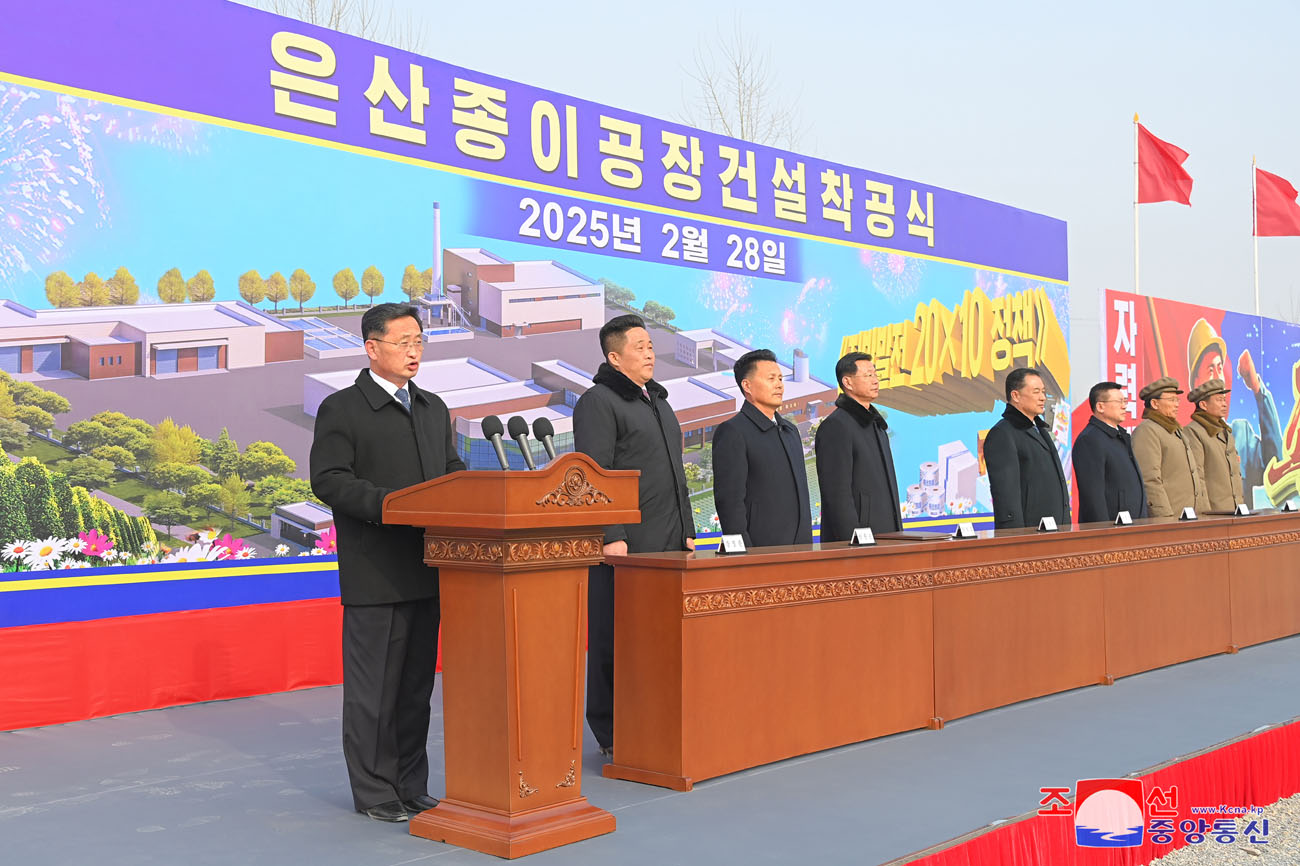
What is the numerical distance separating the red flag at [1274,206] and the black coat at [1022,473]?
34.5 feet

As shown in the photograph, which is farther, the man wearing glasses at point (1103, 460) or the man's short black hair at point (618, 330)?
the man wearing glasses at point (1103, 460)

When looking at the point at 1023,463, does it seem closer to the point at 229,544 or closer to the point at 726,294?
the point at 726,294

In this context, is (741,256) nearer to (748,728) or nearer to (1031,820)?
(748,728)

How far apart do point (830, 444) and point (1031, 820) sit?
6.43 ft

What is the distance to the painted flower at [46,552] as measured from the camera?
14.4 feet

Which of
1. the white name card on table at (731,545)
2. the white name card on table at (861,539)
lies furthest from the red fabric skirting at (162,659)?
the white name card on table at (861,539)

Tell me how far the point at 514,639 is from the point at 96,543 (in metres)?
2.57

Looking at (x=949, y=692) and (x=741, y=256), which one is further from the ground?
(x=741, y=256)

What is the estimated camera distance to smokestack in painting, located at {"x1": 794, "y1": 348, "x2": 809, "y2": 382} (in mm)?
7840

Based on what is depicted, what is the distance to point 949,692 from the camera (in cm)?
421

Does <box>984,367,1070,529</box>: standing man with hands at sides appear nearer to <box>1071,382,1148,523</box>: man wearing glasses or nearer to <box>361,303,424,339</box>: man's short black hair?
<box>1071,382,1148,523</box>: man wearing glasses

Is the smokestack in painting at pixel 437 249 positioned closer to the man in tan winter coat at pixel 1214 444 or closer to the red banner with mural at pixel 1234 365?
the man in tan winter coat at pixel 1214 444

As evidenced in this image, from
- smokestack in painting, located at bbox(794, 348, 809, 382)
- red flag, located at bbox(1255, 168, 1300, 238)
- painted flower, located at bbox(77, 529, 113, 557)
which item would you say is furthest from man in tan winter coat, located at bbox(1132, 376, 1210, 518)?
red flag, located at bbox(1255, 168, 1300, 238)

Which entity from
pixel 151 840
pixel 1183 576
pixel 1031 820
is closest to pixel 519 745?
pixel 151 840
